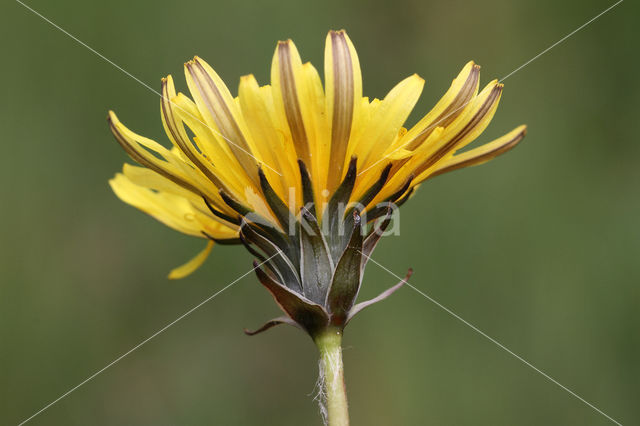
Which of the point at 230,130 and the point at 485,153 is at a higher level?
the point at 230,130

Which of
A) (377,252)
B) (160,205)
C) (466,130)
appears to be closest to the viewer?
(466,130)

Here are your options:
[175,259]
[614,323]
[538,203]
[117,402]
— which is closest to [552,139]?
[538,203]

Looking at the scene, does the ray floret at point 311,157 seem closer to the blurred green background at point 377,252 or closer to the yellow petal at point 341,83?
the yellow petal at point 341,83

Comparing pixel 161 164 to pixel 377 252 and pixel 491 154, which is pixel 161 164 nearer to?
pixel 491 154

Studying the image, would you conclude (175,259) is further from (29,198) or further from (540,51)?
(540,51)
